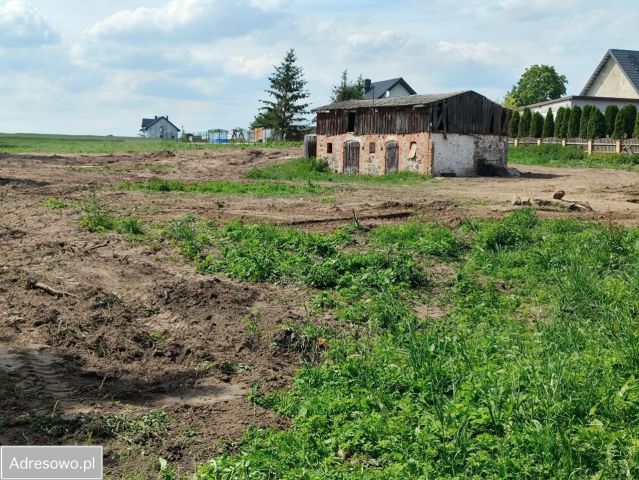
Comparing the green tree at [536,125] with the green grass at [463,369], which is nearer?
the green grass at [463,369]

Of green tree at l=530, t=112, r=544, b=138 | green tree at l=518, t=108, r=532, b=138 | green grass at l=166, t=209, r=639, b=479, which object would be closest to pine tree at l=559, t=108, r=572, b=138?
green tree at l=530, t=112, r=544, b=138

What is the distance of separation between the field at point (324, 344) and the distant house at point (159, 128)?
132m

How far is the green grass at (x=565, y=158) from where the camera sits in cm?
4119

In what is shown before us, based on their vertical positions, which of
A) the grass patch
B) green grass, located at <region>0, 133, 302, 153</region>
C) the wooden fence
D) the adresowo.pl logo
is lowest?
the adresowo.pl logo

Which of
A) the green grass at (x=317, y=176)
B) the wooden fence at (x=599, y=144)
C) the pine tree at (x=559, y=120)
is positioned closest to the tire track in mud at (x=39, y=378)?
the green grass at (x=317, y=176)

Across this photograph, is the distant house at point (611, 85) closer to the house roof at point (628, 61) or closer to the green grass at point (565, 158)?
the house roof at point (628, 61)

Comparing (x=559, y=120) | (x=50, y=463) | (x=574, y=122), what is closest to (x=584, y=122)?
(x=574, y=122)

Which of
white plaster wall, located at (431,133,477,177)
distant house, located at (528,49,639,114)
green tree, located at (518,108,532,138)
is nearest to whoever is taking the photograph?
white plaster wall, located at (431,133,477,177)

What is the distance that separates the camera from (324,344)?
8.96m

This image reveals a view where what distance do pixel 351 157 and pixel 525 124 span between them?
22.1m

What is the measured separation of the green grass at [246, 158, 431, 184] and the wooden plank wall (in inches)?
101

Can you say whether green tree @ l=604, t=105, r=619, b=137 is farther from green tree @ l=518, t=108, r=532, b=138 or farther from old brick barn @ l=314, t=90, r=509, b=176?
old brick barn @ l=314, t=90, r=509, b=176

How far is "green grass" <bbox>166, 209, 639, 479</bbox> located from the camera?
220 inches

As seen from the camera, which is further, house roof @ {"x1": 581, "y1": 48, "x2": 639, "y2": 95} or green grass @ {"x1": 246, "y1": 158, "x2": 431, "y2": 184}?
house roof @ {"x1": 581, "y1": 48, "x2": 639, "y2": 95}
